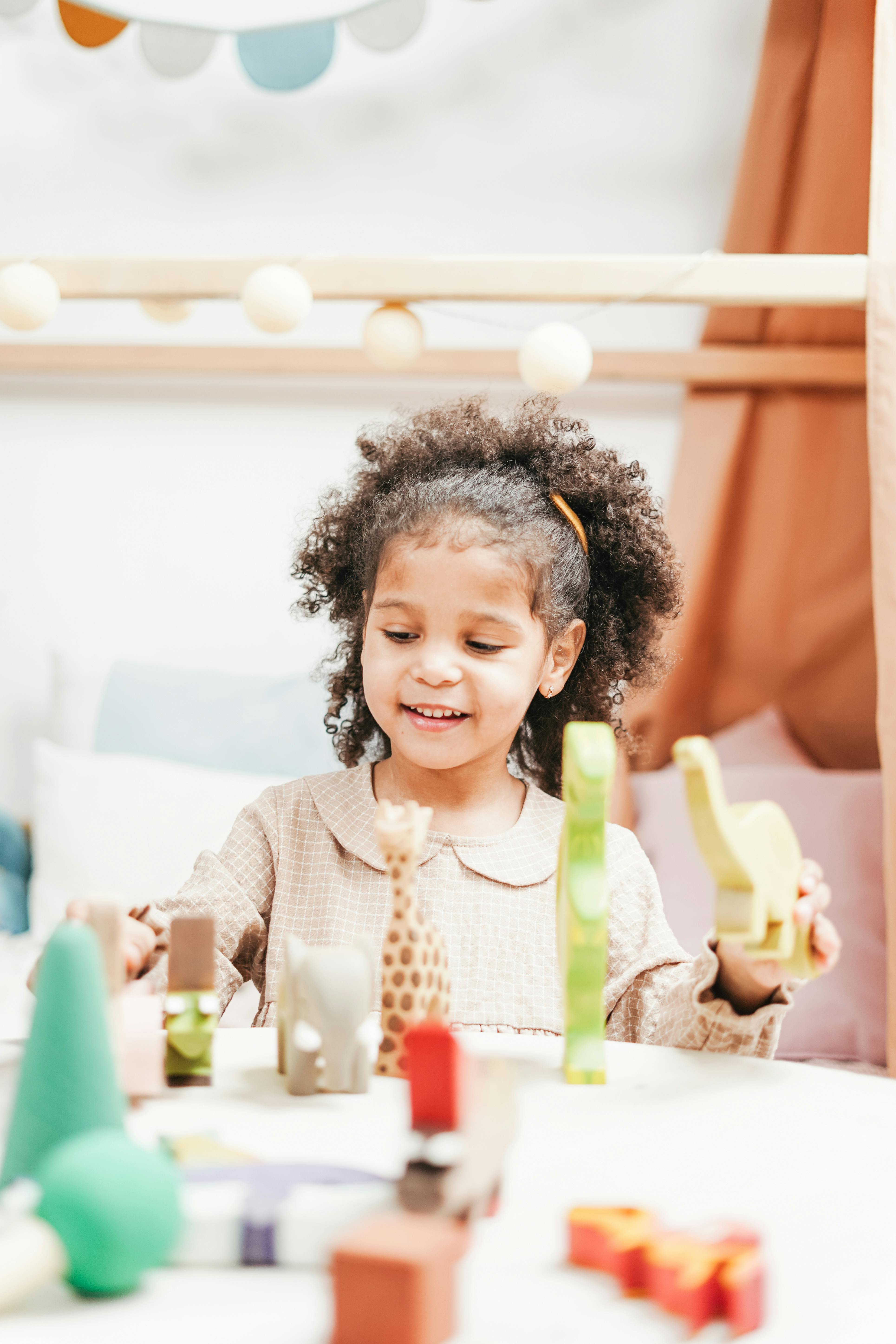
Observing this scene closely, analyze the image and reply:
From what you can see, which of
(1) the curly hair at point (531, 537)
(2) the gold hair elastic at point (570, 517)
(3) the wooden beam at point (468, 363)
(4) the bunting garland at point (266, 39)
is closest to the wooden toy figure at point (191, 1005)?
(1) the curly hair at point (531, 537)

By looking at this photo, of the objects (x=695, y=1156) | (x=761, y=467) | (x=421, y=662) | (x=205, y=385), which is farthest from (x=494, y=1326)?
(x=205, y=385)

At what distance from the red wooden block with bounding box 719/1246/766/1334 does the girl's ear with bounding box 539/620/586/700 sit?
688 millimetres

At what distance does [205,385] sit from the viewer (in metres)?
1.79

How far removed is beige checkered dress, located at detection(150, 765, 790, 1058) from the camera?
0.90m

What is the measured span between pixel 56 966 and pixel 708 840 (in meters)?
0.28

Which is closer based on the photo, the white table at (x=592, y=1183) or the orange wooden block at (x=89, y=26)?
the white table at (x=592, y=1183)

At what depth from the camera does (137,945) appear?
678mm

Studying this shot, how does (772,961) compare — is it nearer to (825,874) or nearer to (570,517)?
(570,517)

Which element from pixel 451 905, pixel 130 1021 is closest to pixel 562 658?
pixel 451 905

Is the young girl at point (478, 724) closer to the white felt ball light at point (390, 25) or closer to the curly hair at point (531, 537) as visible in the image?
the curly hair at point (531, 537)

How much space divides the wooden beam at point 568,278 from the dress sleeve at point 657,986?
0.52 metres

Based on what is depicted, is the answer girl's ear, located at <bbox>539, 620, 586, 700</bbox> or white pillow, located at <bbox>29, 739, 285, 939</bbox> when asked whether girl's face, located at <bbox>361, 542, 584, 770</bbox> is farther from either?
white pillow, located at <bbox>29, 739, 285, 939</bbox>

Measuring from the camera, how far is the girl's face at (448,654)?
0.92 meters

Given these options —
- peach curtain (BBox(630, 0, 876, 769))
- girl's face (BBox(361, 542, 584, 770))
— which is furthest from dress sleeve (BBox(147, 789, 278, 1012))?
peach curtain (BBox(630, 0, 876, 769))
